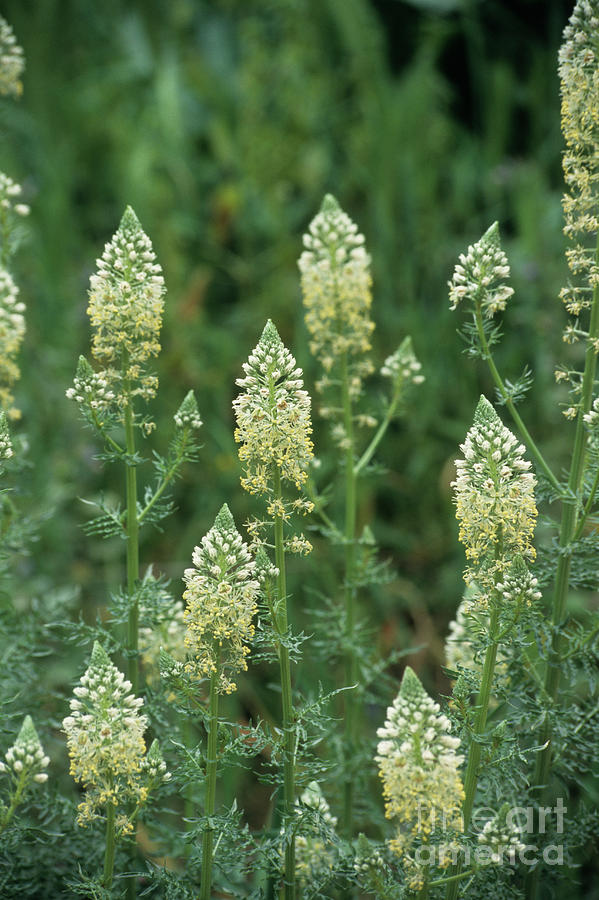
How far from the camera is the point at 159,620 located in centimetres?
362

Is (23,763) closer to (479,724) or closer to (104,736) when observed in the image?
(104,736)

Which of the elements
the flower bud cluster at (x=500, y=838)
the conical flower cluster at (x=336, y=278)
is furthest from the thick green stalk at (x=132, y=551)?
the flower bud cluster at (x=500, y=838)

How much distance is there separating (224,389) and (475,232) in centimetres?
256

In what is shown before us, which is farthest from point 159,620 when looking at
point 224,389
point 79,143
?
point 79,143

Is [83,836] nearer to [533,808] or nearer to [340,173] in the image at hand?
[533,808]

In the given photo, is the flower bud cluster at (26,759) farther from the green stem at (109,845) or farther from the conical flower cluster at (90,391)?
the conical flower cluster at (90,391)

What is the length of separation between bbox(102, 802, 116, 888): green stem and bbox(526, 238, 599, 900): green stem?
58.3 inches

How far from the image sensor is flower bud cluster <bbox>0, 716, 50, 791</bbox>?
296 cm

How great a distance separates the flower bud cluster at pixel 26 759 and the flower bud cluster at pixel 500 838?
1.37 metres

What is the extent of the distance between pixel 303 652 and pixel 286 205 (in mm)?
5823

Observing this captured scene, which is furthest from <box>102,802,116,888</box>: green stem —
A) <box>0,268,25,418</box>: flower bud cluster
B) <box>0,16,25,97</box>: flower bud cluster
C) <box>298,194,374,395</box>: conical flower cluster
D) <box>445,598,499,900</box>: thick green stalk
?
<box>0,16,25,97</box>: flower bud cluster

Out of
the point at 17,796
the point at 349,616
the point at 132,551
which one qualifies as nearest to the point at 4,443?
the point at 132,551

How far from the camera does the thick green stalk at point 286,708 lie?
2.98 m

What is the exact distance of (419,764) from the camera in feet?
8.96
